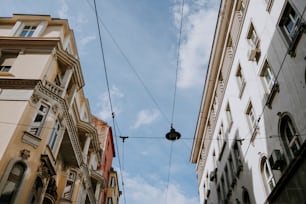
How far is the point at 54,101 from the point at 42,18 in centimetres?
860

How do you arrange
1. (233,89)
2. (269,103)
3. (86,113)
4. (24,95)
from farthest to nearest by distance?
(86,113) → (233,89) → (24,95) → (269,103)

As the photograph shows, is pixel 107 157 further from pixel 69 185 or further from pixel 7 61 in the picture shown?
pixel 7 61

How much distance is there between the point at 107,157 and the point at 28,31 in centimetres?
1944

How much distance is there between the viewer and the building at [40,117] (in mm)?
12672

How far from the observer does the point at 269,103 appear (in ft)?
42.2

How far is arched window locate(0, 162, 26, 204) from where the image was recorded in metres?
11.5

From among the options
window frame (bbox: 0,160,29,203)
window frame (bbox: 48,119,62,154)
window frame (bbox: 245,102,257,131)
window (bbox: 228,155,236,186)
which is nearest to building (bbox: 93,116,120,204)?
window frame (bbox: 48,119,62,154)

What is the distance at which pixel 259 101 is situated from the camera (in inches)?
563

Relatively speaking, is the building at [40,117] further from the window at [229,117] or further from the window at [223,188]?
the window at [229,117]

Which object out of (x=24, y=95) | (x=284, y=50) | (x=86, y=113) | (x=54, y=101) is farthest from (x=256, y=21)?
(x=86, y=113)

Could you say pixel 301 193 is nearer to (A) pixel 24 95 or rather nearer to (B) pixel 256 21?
(B) pixel 256 21

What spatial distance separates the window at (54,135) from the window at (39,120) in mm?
1013

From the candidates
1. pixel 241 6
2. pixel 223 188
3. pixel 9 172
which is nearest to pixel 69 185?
pixel 9 172

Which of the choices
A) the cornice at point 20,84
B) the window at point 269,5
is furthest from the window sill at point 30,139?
the window at point 269,5
